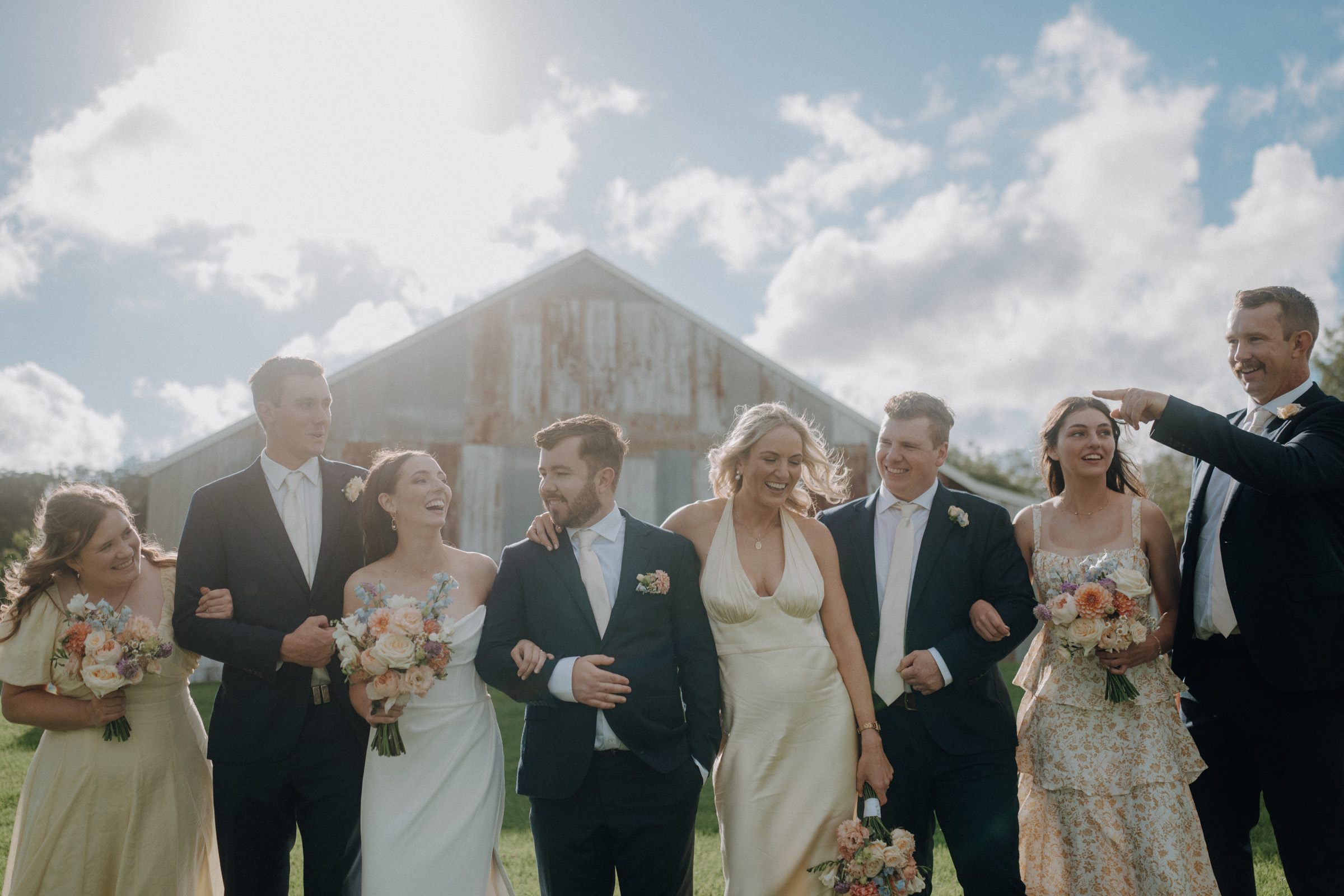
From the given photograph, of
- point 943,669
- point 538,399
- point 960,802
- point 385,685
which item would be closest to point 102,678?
point 385,685

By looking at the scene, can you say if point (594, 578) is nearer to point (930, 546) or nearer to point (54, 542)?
point (930, 546)

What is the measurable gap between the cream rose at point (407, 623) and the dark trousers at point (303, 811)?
821 millimetres

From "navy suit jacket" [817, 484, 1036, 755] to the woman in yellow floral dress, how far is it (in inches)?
5.9

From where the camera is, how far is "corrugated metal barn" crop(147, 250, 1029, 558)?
14.7 metres

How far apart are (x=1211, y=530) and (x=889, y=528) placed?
154 centimetres

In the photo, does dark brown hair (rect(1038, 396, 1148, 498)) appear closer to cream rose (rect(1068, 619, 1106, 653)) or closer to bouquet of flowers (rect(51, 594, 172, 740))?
cream rose (rect(1068, 619, 1106, 653))

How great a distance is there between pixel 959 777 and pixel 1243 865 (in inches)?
58.0

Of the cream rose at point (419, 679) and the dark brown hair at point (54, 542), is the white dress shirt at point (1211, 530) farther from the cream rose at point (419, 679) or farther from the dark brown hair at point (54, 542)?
the dark brown hair at point (54, 542)

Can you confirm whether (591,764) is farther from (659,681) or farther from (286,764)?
(286,764)

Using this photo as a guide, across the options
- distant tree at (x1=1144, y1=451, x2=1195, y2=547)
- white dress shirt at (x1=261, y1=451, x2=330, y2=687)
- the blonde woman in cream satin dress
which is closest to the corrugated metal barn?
white dress shirt at (x1=261, y1=451, x2=330, y2=687)

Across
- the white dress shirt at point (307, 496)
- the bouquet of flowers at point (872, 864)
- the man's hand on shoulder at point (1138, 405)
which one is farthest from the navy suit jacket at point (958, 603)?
the white dress shirt at point (307, 496)

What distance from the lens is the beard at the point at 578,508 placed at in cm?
377

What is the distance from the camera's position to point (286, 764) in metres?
3.85

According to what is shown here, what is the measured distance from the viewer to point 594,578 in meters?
3.79
